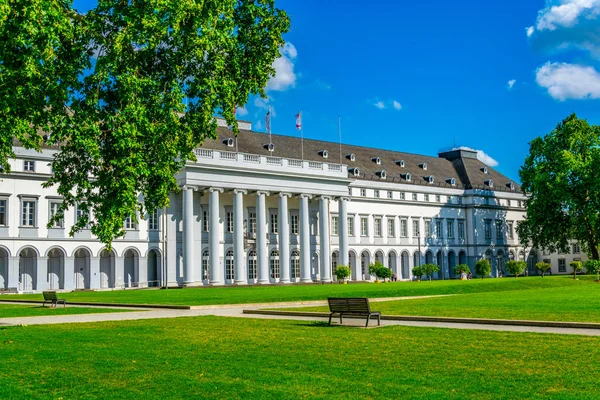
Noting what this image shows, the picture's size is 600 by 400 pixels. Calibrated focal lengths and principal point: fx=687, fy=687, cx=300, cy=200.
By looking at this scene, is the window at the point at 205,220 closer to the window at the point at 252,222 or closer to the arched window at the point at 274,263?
the window at the point at 252,222

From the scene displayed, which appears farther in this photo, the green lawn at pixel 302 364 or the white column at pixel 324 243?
the white column at pixel 324 243

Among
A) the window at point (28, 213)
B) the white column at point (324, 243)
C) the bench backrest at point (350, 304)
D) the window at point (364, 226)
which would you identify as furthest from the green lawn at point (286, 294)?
the window at point (364, 226)

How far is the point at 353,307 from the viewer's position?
18.7m

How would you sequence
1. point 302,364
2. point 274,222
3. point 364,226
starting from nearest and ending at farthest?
point 302,364
point 274,222
point 364,226

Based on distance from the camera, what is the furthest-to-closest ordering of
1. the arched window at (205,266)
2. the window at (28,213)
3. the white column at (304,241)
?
the white column at (304,241)
the arched window at (205,266)
the window at (28,213)

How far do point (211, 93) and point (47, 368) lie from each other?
13.3m

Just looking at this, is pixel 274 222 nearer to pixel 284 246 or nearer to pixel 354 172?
pixel 284 246

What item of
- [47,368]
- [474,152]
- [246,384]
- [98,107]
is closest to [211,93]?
[98,107]

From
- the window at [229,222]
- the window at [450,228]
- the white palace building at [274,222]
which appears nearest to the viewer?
the white palace building at [274,222]

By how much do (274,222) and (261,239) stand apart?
19.6 ft

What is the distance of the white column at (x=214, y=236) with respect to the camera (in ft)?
205

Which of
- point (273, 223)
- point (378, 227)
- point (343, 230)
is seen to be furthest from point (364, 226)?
point (273, 223)

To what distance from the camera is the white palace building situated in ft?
189

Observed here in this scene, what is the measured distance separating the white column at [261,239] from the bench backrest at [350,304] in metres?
46.8
